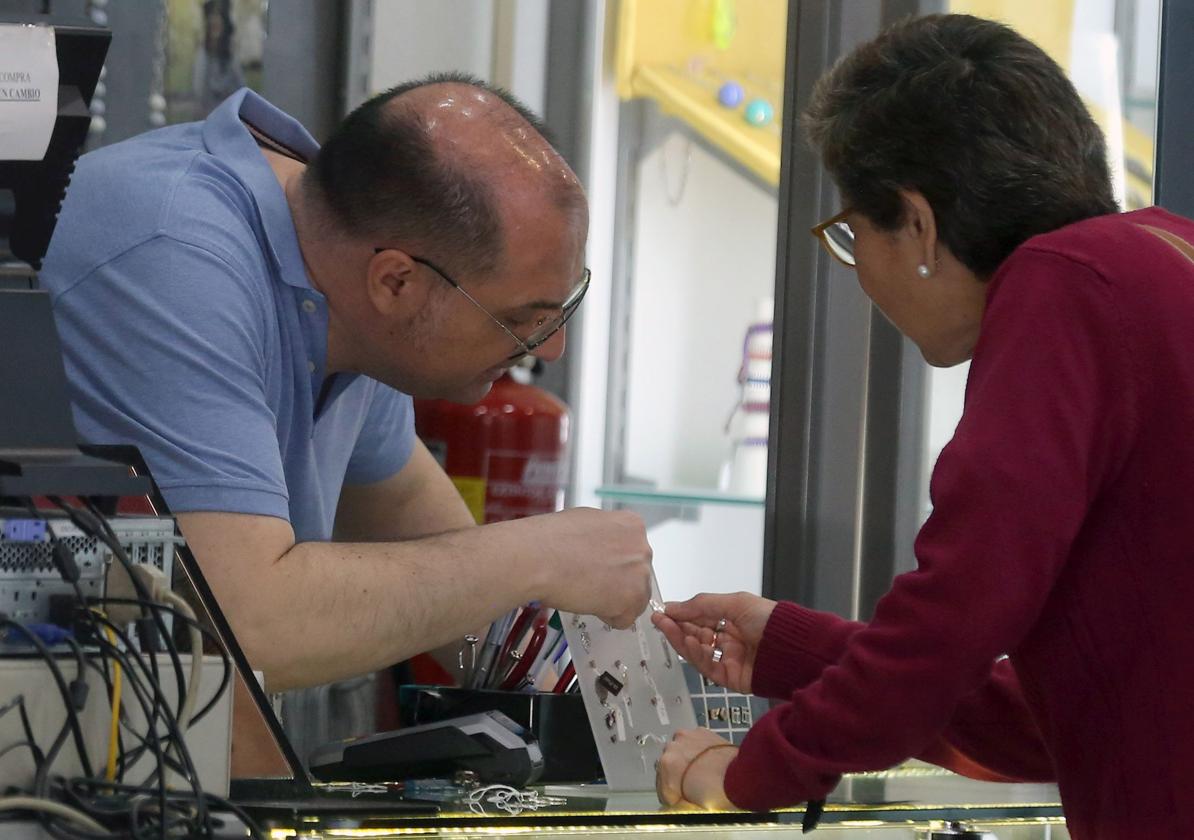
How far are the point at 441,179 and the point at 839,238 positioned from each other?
50cm

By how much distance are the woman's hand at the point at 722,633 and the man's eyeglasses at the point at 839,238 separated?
0.33 meters

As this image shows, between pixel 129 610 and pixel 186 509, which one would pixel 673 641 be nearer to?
pixel 186 509

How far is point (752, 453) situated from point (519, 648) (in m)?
1.45

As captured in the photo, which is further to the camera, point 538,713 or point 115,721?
point 538,713

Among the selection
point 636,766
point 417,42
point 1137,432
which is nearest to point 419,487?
point 636,766

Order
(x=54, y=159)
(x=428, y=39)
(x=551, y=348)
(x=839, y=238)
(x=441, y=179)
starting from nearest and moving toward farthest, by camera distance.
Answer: (x=54, y=159) < (x=839, y=238) < (x=441, y=179) < (x=551, y=348) < (x=428, y=39)

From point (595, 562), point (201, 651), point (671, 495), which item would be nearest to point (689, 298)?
point (671, 495)

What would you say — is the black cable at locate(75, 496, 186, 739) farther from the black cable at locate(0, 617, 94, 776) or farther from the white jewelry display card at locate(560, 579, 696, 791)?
the white jewelry display card at locate(560, 579, 696, 791)

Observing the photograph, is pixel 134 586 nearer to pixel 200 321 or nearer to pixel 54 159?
pixel 54 159

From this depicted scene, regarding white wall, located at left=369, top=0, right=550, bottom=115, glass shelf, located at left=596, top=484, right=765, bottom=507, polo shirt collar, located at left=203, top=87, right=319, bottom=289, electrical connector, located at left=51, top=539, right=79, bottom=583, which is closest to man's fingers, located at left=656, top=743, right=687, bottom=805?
electrical connector, located at left=51, top=539, right=79, bottom=583

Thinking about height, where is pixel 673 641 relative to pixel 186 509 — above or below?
below

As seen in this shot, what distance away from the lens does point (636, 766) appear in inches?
50.1

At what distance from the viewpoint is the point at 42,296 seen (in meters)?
1.07

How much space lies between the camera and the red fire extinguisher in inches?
99.3
